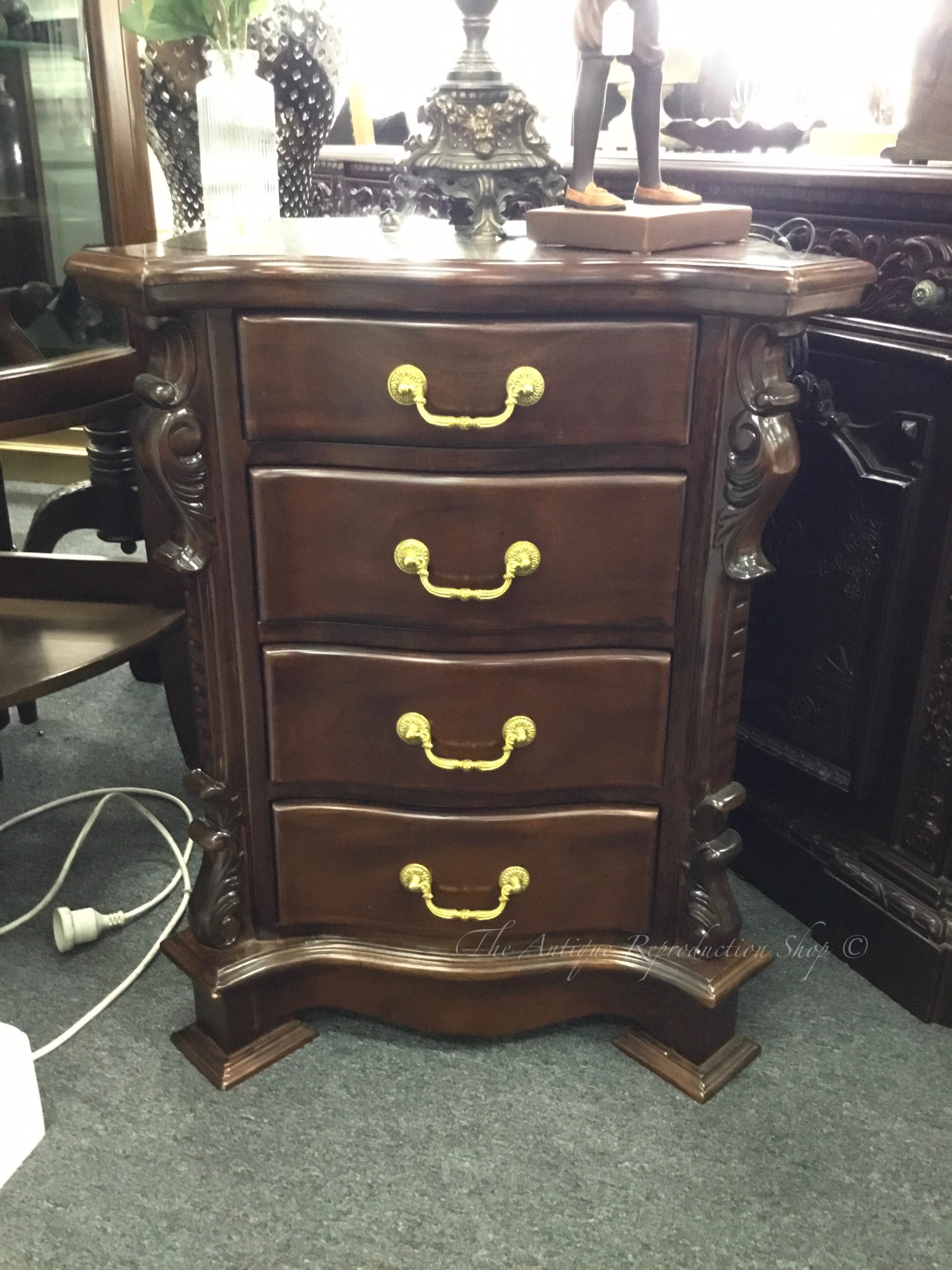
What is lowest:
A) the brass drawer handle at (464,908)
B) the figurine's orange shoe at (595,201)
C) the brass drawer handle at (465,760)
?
the brass drawer handle at (464,908)

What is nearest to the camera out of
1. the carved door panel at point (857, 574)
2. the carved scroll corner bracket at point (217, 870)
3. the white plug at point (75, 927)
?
the carved scroll corner bracket at point (217, 870)

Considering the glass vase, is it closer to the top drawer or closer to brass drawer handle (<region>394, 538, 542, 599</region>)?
the top drawer

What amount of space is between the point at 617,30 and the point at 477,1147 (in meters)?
1.00

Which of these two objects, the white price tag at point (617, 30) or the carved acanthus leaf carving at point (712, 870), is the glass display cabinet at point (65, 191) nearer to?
the white price tag at point (617, 30)

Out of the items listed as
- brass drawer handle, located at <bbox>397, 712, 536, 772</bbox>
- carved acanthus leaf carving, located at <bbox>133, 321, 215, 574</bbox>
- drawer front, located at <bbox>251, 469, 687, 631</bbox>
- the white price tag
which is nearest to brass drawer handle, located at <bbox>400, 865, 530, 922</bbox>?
brass drawer handle, located at <bbox>397, 712, 536, 772</bbox>

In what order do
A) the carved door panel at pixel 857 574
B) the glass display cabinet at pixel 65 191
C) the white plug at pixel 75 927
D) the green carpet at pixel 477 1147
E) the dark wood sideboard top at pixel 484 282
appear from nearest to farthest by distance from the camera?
1. the dark wood sideboard top at pixel 484 282
2. the green carpet at pixel 477 1147
3. the carved door panel at pixel 857 574
4. the white plug at pixel 75 927
5. the glass display cabinet at pixel 65 191

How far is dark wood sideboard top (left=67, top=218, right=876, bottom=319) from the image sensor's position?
83 cm

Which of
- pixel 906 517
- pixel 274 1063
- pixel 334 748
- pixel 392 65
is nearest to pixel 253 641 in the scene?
pixel 334 748

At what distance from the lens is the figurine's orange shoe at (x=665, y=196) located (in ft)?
3.19

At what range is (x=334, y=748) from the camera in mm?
1027

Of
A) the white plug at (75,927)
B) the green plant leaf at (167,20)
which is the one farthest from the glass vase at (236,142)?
the white plug at (75,927)

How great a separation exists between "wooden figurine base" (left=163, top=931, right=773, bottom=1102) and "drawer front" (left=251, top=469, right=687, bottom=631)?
35 cm

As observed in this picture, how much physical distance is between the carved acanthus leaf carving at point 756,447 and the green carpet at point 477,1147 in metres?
0.54

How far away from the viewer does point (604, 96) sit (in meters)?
0.96
